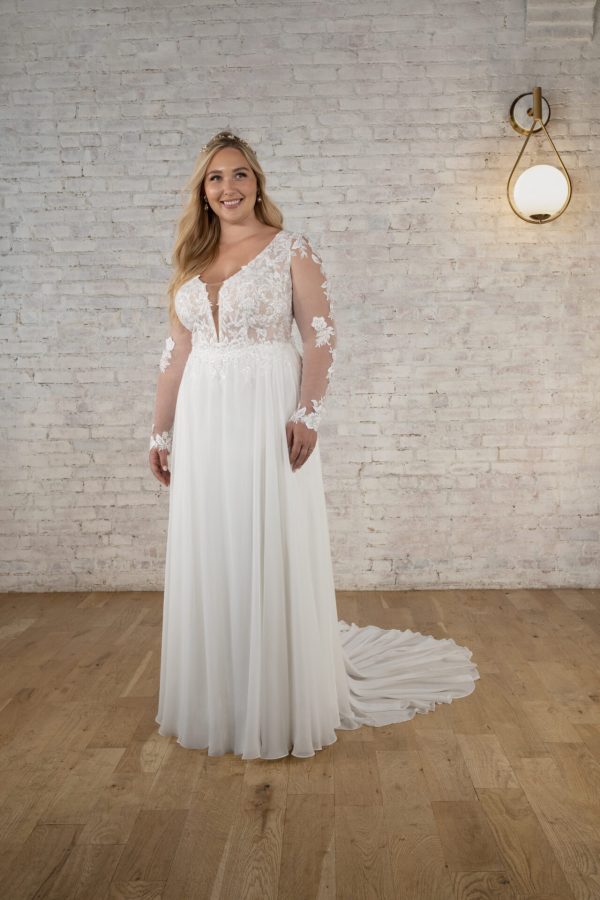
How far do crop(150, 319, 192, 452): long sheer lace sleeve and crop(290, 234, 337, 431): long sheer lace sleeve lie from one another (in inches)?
18.6

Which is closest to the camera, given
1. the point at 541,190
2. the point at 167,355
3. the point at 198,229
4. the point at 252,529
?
the point at 252,529

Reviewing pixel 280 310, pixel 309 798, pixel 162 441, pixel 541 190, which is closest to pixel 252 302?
pixel 280 310

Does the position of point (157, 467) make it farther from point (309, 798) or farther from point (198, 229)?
point (309, 798)

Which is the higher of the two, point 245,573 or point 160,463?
point 160,463

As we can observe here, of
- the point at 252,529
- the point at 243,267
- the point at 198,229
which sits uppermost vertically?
the point at 198,229

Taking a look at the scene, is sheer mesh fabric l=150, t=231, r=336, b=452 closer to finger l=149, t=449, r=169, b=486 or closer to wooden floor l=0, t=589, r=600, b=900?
finger l=149, t=449, r=169, b=486

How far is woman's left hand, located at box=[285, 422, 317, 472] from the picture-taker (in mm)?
2484

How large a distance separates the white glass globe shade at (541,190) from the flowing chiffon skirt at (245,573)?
211 cm

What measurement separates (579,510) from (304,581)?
242 cm

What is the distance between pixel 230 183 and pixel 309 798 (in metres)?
1.78

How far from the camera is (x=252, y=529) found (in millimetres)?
2488

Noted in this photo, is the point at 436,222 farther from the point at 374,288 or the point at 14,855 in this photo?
the point at 14,855

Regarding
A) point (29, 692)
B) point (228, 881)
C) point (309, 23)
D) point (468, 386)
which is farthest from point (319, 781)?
point (309, 23)

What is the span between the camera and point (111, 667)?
3.31 meters
